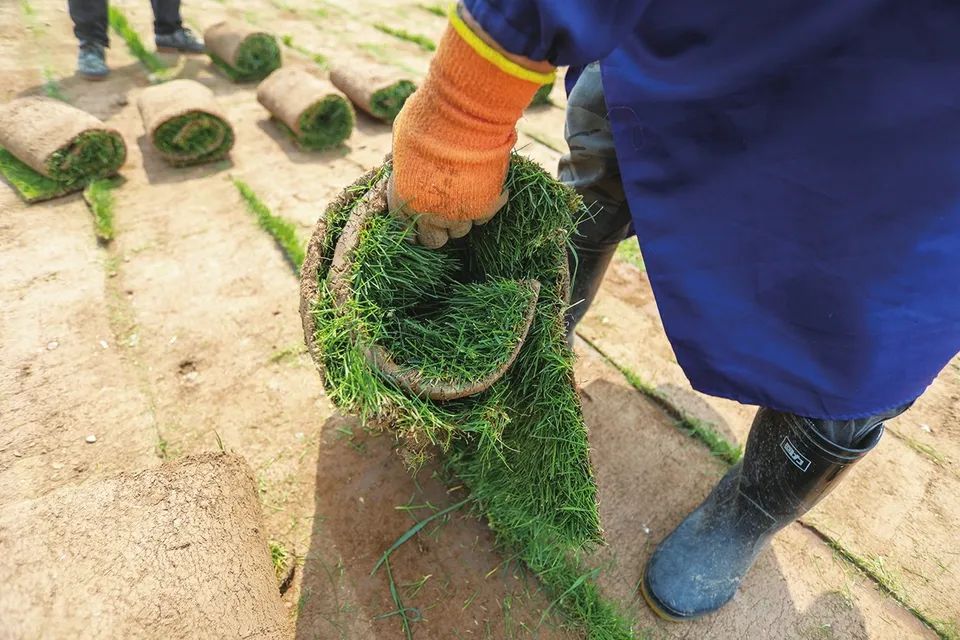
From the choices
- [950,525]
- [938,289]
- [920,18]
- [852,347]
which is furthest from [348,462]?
[950,525]

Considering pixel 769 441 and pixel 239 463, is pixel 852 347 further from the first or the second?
pixel 239 463

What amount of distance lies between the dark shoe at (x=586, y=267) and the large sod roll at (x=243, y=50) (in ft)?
11.1

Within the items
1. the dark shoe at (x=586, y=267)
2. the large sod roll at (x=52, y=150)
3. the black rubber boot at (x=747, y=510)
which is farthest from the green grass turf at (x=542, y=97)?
the black rubber boot at (x=747, y=510)

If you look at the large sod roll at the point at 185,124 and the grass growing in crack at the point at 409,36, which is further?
the grass growing in crack at the point at 409,36

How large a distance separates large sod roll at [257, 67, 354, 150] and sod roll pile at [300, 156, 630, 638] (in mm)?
2199

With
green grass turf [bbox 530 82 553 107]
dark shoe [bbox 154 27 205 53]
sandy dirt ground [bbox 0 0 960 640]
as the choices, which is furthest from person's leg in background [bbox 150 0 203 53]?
green grass turf [bbox 530 82 553 107]

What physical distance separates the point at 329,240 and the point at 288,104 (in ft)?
7.99

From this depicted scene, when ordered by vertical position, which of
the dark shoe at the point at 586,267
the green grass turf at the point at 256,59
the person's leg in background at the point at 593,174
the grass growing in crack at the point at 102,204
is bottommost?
the grass growing in crack at the point at 102,204

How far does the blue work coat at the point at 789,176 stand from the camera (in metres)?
1.04

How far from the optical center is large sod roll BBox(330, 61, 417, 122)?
380cm

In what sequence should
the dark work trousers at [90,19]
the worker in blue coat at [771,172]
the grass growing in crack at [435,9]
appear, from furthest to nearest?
the grass growing in crack at [435,9]
the dark work trousers at [90,19]
the worker in blue coat at [771,172]

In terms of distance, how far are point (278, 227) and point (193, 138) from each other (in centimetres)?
95

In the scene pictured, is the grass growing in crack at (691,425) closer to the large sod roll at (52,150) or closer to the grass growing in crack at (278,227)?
the grass growing in crack at (278,227)

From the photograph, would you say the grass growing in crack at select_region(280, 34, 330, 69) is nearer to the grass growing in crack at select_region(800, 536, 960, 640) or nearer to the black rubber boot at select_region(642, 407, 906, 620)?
the black rubber boot at select_region(642, 407, 906, 620)
